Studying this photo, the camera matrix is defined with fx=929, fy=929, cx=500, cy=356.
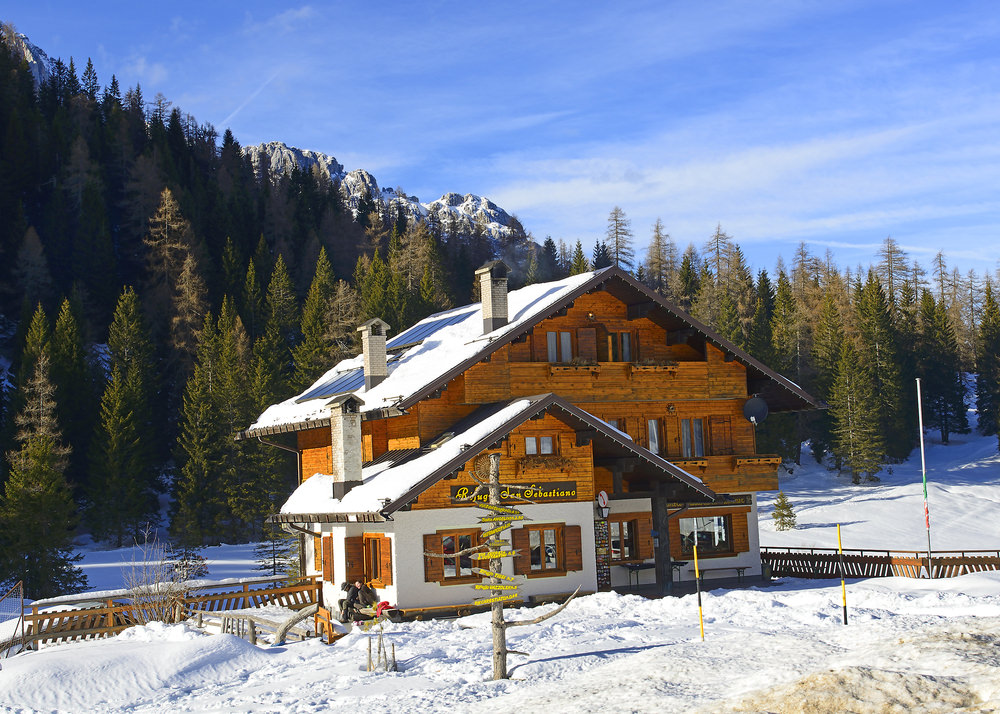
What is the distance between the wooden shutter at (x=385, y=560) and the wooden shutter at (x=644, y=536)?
804 centimetres

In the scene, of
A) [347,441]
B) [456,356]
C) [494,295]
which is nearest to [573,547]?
[456,356]

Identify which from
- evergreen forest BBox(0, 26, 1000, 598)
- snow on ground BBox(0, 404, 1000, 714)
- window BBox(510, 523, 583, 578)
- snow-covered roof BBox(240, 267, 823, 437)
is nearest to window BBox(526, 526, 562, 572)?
window BBox(510, 523, 583, 578)

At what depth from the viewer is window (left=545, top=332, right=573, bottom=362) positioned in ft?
93.1

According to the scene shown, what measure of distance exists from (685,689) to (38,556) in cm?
3742

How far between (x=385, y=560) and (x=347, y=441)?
11.8 feet

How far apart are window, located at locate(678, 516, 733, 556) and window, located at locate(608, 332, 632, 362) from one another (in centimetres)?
539

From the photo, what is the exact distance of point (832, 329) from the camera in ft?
253

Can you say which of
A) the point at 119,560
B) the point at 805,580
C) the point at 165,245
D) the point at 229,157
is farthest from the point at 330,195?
the point at 805,580

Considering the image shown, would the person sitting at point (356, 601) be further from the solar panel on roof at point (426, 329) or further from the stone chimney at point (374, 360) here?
the solar panel on roof at point (426, 329)

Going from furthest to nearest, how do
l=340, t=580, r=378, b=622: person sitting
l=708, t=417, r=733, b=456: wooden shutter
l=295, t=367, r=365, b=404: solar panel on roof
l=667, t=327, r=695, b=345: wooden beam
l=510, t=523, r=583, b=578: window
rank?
l=295, t=367, r=365, b=404: solar panel on roof → l=708, t=417, r=733, b=456: wooden shutter → l=667, t=327, r=695, b=345: wooden beam → l=510, t=523, r=583, b=578: window → l=340, t=580, r=378, b=622: person sitting

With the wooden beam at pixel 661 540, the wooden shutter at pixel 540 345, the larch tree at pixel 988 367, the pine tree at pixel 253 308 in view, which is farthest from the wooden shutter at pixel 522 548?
the larch tree at pixel 988 367

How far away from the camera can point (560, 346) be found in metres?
28.6

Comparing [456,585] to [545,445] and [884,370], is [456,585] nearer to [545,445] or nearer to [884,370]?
[545,445]

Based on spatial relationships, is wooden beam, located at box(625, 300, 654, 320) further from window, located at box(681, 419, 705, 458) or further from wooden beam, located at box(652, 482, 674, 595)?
wooden beam, located at box(652, 482, 674, 595)
